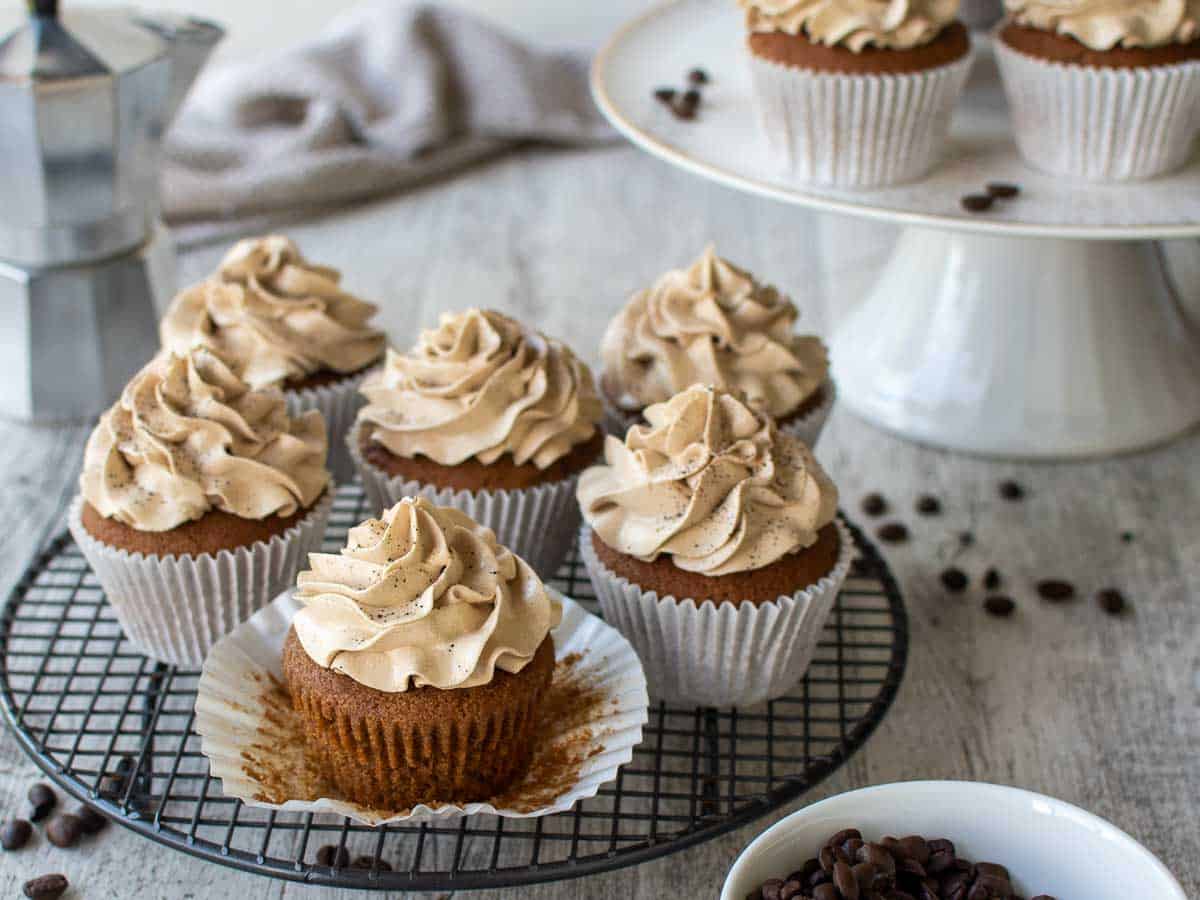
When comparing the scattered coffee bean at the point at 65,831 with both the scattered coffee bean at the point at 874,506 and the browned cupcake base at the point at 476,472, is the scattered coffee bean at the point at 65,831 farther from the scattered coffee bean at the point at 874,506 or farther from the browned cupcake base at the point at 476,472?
the scattered coffee bean at the point at 874,506

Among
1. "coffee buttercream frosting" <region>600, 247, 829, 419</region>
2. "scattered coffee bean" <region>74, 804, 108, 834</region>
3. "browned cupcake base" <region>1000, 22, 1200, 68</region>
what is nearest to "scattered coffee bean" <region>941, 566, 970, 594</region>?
"coffee buttercream frosting" <region>600, 247, 829, 419</region>

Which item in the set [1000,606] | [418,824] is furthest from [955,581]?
[418,824]

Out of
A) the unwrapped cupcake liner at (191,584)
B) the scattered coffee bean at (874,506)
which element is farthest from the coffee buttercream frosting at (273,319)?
the scattered coffee bean at (874,506)

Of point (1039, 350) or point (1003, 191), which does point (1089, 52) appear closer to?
point (1003, 191)

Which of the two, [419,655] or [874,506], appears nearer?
[419,655]

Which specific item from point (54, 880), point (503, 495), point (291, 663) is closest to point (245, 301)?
point (503, 495)

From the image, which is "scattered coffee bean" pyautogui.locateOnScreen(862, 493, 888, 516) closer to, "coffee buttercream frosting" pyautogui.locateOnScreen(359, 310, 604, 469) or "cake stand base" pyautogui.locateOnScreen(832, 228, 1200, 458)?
"cake stand base" pyautogui.locateOnScreen(832, 228, 1200, 458)

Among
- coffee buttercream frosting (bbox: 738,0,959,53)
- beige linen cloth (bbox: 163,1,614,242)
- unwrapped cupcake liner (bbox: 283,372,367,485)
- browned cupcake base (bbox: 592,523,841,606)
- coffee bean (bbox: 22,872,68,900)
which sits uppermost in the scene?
coffee buttercream frosting (bbox: 738,0,959,53)
